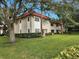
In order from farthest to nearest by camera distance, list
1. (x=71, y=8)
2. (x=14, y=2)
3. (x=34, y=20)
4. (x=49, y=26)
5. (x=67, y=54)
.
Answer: (x=49, y=26) → (x=34, y=20) → (x=14, y=2) → (x=67, y=54) → (x=71, y=8)

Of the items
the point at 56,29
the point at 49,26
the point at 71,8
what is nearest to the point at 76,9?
the point at 71,8

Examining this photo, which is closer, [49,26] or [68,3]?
[68,3]

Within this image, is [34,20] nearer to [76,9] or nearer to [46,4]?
[46,4]

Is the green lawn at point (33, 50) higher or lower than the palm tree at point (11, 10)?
lower

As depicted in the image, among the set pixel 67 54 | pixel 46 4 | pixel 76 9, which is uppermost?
pixel 46 4

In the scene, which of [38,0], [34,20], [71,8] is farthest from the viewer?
[34,20]

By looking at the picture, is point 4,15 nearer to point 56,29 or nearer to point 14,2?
point 14,2

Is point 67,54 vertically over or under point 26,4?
under

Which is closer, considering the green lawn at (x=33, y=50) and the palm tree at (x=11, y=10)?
the green lawn at (x=33, y=50)

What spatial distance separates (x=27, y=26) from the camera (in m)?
69.4

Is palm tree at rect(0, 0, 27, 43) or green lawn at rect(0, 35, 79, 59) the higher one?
palm tree at rect(0, 0, 27, 43)

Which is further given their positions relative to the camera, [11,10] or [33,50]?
[11,10]

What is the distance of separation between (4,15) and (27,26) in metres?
34.2

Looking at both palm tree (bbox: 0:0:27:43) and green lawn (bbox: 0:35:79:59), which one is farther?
palm tree (bbox: 0:0:27:43)
